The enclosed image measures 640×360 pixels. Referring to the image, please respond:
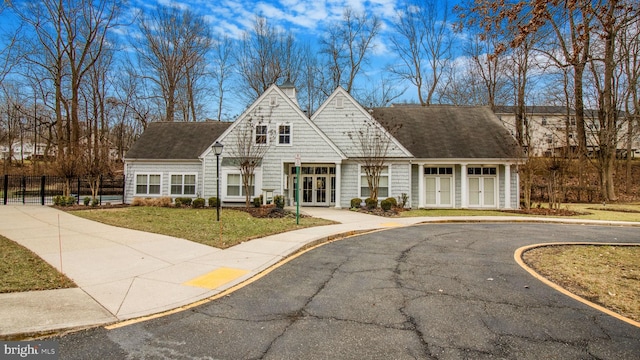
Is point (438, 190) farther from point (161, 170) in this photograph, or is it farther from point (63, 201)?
point (63, 201)

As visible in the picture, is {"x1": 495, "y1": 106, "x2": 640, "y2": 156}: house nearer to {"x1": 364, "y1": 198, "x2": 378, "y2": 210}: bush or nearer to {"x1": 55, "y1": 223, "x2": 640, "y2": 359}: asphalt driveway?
{"x1": 364, "y1": 198, "x2": 378, "y2": 210}: bush

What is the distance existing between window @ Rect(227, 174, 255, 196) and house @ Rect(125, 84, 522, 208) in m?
0.06

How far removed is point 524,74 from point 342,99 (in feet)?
69.6

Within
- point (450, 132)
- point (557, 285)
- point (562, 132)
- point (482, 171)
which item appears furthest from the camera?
point (562, 132)

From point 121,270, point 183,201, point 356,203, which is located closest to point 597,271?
point 121,270

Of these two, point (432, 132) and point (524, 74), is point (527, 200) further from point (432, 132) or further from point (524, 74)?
point (524, 74)

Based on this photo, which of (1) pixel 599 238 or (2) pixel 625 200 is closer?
(1) pixel 599 238

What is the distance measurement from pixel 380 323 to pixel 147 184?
22.2m

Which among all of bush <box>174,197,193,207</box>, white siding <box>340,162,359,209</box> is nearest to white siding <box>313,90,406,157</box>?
white siding <box>340,162,359,209</box>

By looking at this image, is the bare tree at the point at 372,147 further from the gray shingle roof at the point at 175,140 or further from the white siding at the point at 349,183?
the gray shingle roof at the point at 175,140

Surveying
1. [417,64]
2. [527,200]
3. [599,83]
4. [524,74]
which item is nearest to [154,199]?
[527,200]

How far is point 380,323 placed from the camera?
430cm

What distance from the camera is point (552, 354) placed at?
357 centimetres

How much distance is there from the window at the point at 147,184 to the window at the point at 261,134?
741 centimetres
